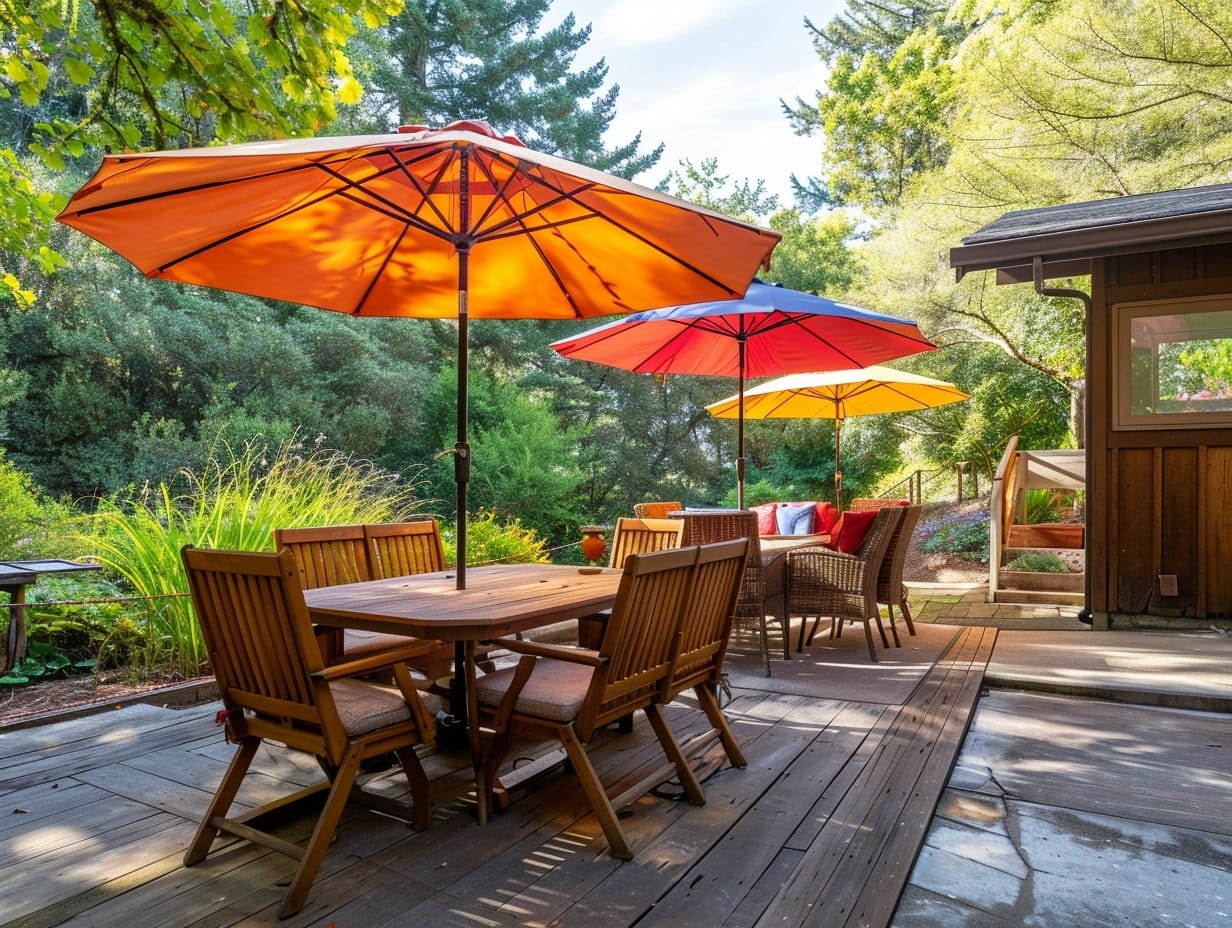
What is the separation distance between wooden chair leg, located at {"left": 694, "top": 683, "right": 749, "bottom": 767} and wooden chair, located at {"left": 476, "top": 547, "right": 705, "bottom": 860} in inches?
11.6

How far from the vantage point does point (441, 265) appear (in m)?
3.80

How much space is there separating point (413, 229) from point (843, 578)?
3122 mm

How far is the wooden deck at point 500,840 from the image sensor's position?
1.96 m

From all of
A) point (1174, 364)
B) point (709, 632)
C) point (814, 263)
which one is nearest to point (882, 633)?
point (709, 632)

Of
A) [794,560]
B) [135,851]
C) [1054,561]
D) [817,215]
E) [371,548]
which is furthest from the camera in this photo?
[817,215]

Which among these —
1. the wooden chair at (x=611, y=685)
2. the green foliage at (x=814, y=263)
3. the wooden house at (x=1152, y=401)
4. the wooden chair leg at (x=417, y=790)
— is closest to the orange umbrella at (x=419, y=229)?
the wooden chair at (x=611, y=685)

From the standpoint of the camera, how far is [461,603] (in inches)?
101

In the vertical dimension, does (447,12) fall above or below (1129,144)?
above

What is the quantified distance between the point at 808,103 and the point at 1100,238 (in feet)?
74.7

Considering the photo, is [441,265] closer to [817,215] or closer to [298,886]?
[298,886]

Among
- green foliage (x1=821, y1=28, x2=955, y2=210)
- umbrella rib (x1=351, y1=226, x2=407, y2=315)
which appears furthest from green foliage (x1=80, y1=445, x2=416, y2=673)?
green foliage (x1=821, y1=28, x2=955, y2=210)

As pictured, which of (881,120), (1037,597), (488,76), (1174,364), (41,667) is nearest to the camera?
(41,667)

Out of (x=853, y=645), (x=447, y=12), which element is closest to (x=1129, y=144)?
(x=853, y=645)

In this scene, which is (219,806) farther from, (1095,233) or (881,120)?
(881,120)
